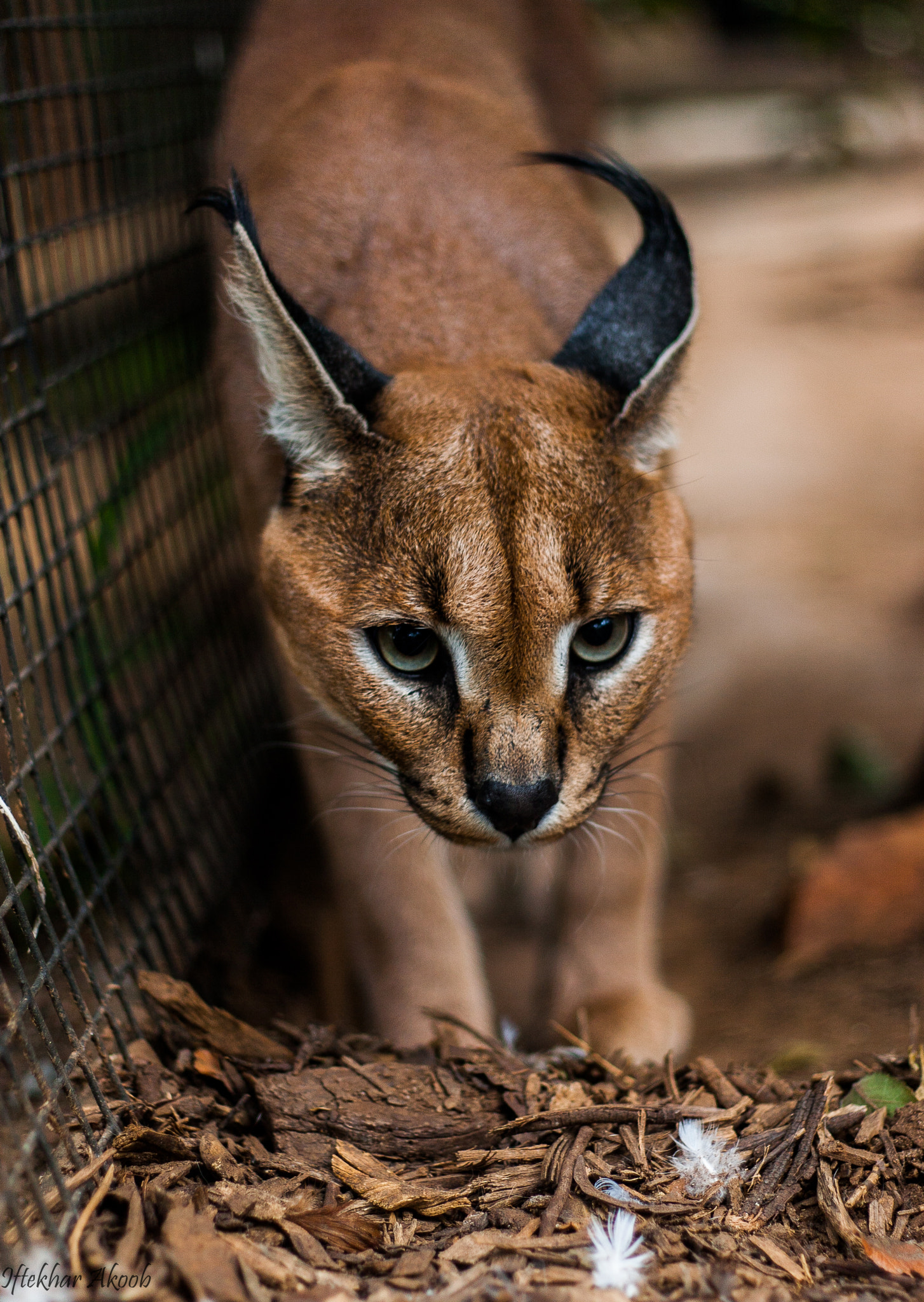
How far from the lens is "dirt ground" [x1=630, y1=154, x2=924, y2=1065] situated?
3879mm

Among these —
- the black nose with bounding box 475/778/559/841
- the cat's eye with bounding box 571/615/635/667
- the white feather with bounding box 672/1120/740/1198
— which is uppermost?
the cat's eye with bounding box 571/615/635/667

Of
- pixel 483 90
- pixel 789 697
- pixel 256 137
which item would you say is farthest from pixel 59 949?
pixel 789 697

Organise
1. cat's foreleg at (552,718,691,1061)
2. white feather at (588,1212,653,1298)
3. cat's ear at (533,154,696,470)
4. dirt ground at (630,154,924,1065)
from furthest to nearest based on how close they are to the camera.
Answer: dirt ground at (630,154,924,1065) < cat's foreleg at (552,718,691,1061) < cat's ear at (533,154,696,470) < white feather at (588,1212,653,1298)

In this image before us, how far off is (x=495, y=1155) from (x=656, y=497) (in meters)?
1.51

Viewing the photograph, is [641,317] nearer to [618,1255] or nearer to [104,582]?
[104,582]

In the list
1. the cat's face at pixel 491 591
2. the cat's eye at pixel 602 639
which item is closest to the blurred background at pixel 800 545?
the cat's face at pixel 491 591

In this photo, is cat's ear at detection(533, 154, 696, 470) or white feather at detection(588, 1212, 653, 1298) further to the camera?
cat's ear at detection(533, 154, 696, 470)

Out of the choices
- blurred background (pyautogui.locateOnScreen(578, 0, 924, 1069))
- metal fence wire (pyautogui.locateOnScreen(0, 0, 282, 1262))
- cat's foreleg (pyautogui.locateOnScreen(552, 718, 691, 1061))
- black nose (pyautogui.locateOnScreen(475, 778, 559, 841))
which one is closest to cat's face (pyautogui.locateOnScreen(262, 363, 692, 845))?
black nose (pyautogui.locateOnScreen(475, 778, 559, 841))

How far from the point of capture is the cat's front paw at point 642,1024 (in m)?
3.52

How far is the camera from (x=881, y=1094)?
258 centimetres

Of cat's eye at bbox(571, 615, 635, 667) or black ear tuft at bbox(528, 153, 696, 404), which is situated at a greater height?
black ear tuft at bbox(528, 153, 696, 404)

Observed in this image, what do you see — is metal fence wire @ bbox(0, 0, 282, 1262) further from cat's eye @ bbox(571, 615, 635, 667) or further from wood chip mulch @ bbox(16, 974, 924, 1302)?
cat's eye @ bbox(571, 615, 635, 667)

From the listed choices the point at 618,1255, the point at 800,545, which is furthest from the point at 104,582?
→ the point at 800,545

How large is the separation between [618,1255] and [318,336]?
1.91m
